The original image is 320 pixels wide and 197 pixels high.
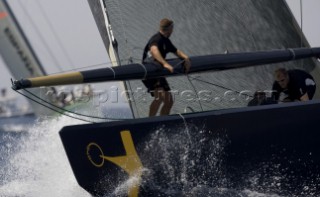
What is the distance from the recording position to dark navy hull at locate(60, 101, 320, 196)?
5039 millimetres

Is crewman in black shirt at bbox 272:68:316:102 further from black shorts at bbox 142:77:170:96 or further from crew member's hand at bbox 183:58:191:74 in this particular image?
black shorts at bbox 142:77:170:96

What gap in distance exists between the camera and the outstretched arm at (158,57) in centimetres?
529

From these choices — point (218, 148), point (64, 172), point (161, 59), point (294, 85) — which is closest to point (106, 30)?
point (64, 172)

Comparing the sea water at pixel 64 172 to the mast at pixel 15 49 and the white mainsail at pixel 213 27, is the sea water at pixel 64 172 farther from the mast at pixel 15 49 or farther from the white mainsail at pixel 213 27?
the mast at pixel 15 49

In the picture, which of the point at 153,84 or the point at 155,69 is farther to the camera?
the point at 153,84

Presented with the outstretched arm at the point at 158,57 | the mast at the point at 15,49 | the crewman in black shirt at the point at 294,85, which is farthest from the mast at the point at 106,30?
the mast at the point at 15,49

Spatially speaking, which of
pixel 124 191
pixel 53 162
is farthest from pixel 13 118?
pixel 124 191

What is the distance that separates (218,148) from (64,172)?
8.07ft

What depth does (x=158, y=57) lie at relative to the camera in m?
5.36

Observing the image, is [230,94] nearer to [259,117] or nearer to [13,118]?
[259,117]

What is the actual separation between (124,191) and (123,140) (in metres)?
0.42

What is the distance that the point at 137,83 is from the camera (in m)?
6.51

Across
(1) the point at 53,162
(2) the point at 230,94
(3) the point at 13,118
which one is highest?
(2) the point at 230,94

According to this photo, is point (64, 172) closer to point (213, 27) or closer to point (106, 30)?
point (106, 30)
